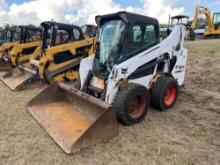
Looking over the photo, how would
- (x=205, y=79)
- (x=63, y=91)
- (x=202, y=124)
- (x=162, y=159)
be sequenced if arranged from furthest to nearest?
(x=205, y=79) → (x=63, y=91) → (x=202, y=124) → (x=162, y=159)

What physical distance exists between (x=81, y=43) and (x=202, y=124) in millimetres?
4956

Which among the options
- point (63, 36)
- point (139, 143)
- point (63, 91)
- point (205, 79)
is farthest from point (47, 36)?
point (139, 143)

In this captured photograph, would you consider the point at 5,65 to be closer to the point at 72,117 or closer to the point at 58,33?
the point at 58,33

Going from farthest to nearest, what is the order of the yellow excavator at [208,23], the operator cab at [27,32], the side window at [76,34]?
the yellow excavator at [208,23], the operator cab at [27,32], the side window at [76,34]

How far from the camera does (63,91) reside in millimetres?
5625

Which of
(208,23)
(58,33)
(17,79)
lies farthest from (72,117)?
(208,23)

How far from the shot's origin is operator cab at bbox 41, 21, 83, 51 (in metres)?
8.21

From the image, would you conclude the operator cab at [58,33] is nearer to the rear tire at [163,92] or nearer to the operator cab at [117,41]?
the operator cab at [117,41]

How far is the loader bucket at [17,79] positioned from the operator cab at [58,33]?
1.20 metres

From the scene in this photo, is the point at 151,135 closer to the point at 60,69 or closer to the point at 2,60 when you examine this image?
the point at 60,69

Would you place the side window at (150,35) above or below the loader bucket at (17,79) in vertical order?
above

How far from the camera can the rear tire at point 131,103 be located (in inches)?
178

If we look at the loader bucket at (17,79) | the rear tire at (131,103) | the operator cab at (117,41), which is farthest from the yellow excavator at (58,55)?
the rear tire at (131,103)

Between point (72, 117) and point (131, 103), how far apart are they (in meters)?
1.12
